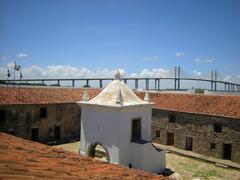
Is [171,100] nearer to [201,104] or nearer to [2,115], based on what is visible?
[201,104]

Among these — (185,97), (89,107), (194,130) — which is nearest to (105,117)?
(89,107)

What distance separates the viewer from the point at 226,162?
2358 centimetres

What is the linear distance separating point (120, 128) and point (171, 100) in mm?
14781

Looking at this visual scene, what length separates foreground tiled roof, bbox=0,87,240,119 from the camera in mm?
25766

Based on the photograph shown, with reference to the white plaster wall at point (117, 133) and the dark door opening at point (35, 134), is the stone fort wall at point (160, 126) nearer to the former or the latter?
the dark door opening at point (35, 134)

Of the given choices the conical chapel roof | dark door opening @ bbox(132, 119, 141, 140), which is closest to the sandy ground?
dark door opening @ bbox(132, 119, 141, 140)

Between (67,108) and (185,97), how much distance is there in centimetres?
1514

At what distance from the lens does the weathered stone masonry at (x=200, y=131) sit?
949 inches

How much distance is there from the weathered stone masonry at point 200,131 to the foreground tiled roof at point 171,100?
0.64 meters

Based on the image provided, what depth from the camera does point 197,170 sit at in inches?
834

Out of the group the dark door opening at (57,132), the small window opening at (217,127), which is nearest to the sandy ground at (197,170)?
the small window opening at (217,127)

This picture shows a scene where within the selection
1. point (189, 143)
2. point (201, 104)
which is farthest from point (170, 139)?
point (201, 104)

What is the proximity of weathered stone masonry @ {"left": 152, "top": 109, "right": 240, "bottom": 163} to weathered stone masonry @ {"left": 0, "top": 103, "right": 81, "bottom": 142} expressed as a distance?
35.7ft

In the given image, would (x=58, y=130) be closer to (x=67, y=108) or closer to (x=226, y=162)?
(x=67, y=108)
